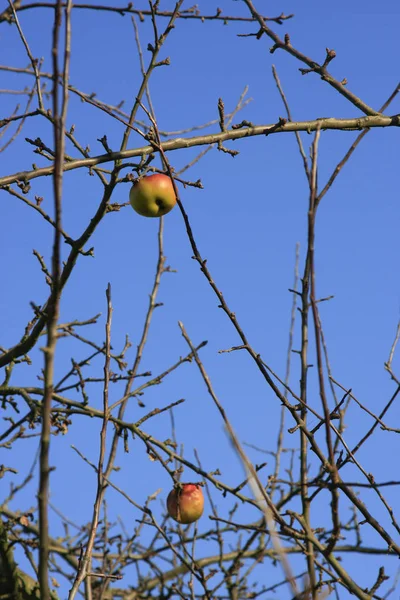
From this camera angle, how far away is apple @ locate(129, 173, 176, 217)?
328 centimetres

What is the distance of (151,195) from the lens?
10.7ft

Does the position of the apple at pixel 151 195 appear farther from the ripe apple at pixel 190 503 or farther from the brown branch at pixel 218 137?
the ripe apple at pixel 190 503

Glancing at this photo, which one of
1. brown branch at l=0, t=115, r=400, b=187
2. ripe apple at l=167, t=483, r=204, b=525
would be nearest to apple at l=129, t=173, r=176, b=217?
brown branch at l=0, t=115, r=400, b=187

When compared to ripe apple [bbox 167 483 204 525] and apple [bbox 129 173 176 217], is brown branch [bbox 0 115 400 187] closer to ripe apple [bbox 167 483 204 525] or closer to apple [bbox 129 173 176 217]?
apple [bbox 129 173 176 217]

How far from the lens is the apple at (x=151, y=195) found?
10.7 feet

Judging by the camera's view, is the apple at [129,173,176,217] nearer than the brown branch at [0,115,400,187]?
No

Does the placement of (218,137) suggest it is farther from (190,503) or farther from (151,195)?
(190,503)

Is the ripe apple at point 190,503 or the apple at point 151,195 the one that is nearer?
the apple at point 151,195

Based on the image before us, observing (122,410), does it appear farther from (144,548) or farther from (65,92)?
(65,92)

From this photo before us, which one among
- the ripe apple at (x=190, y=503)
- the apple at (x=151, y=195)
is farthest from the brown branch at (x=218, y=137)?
the ripe apple at (x=190, y=503)

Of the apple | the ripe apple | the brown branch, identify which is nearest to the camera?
the brown branch

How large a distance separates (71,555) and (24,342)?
6.33ft

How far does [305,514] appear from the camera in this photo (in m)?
2.41

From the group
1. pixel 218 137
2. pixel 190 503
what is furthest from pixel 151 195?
pixel 190 503
